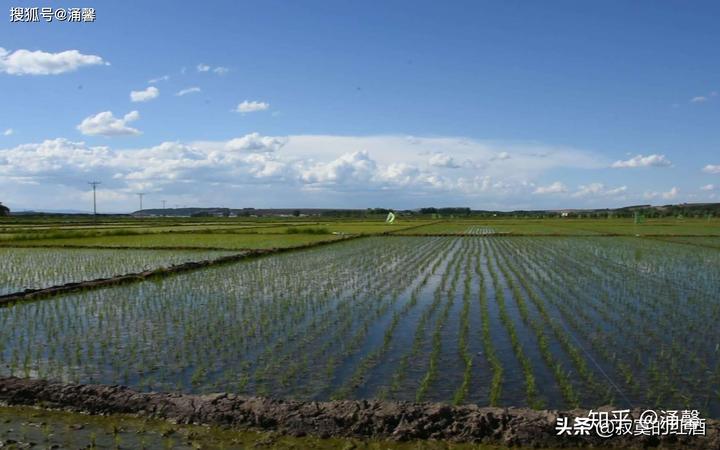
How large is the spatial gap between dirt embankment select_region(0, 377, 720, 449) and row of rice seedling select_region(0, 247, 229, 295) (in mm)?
8374

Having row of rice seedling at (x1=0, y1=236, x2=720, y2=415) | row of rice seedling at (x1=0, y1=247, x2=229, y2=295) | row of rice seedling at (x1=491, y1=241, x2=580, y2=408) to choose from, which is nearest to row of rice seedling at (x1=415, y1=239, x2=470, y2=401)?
row of rice seedling at (x1=0, y1=236, x2=720, y2=415)

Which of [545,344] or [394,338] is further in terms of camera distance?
[394,338]

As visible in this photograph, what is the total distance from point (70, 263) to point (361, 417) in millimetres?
15521

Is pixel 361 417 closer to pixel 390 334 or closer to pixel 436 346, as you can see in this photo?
pixel 436 346

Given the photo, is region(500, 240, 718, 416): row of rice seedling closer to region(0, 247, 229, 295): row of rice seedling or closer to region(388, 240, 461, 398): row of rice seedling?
region(388, 240, 461, 398): row of rice seedling

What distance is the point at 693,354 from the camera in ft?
22.6

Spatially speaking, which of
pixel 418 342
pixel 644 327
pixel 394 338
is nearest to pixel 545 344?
pixel 418 342

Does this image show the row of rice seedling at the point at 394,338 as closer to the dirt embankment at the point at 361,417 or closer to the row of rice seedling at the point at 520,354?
the row of rice seedling at the point at 520,354

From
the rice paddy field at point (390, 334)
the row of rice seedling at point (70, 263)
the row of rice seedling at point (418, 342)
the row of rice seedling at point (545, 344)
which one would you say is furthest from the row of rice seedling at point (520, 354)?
the row of rice seedling at point (70, 263)

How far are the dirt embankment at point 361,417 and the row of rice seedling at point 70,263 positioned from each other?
8.37m

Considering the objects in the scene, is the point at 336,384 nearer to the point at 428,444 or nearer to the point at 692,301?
the point at 428,444

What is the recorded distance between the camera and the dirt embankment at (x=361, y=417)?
436cm

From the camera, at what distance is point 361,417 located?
4.58m

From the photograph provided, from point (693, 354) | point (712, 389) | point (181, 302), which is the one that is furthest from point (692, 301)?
point (181, 302)
